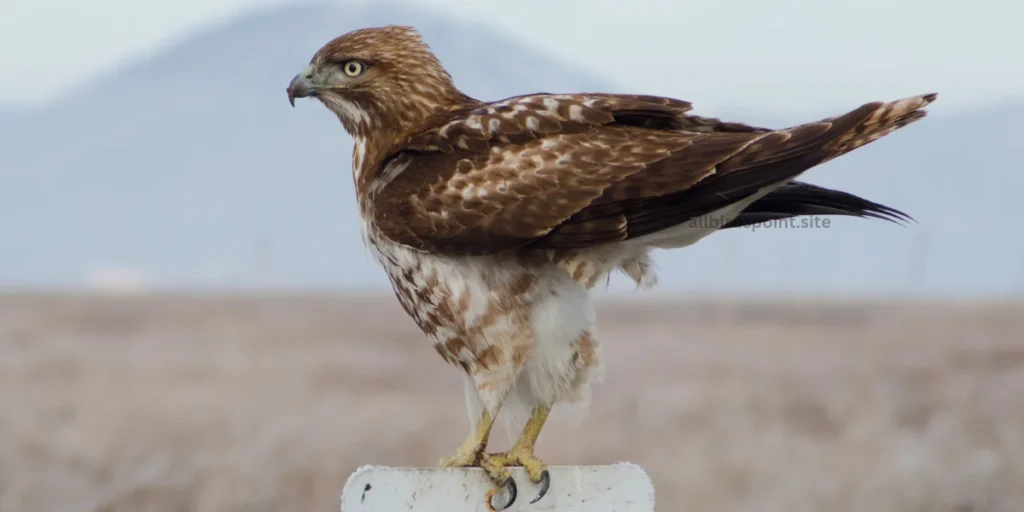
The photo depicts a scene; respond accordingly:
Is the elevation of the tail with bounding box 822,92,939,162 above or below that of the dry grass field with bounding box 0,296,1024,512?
above

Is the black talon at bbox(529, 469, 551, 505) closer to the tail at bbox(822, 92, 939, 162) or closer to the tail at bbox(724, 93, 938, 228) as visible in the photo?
the tail at bbox(724, 93, 938, 228)

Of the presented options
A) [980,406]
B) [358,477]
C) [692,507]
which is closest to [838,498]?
[692,507]

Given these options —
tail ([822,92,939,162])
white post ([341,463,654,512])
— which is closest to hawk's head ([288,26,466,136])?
white post ([341,463,654,512])

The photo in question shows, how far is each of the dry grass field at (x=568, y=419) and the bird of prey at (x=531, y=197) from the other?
55 cm

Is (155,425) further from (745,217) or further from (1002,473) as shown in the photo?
(745,217)

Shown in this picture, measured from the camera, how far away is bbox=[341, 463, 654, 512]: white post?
190 inches

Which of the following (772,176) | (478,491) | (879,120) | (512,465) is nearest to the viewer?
(879,120)

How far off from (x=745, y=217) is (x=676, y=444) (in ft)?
26.7

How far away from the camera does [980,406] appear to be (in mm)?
15320

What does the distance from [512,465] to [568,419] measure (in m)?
0.70

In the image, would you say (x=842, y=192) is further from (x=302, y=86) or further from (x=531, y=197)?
(x=302, y=86)

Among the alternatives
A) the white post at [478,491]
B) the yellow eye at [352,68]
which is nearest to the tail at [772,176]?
the white post at [478,491]

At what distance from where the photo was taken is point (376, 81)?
221 inches

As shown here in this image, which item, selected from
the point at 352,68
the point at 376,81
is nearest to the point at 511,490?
the point at 376,81
